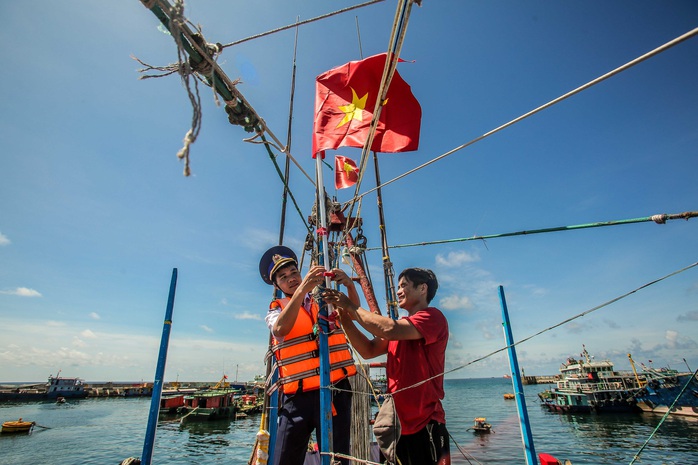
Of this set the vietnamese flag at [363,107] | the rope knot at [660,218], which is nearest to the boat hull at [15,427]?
the vietnamese flag at [363,107]

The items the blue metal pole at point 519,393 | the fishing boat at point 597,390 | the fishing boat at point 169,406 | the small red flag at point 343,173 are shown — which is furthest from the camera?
the fishing boat at point 169,406

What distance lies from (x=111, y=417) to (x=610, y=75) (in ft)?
206

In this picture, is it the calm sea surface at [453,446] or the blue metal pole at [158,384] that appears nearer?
the blue metal pole at [158,384]

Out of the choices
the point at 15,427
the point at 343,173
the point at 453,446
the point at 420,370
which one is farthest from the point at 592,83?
the point at 15,427

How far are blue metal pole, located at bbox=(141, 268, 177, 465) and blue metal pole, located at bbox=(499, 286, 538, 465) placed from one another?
5.42 m


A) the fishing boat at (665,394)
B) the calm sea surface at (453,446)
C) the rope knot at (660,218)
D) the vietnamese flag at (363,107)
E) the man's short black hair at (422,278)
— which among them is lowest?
the calm sea surface at (453,446)

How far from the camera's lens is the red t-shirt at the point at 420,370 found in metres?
2.29

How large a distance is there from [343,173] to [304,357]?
4.34 meters

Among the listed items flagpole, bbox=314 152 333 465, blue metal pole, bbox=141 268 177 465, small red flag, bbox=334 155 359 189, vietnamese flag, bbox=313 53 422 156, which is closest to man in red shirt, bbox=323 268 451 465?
flagpole, bbox=314 152 333 465

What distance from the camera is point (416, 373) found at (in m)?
2.38

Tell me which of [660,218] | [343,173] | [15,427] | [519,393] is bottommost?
[15,427]

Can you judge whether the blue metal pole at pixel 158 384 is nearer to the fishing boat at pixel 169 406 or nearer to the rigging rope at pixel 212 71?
the rigging rope at pixel 212 71

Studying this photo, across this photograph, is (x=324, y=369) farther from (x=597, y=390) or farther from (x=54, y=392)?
(x=54, y=392)

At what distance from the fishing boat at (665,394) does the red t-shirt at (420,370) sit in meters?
46.2
